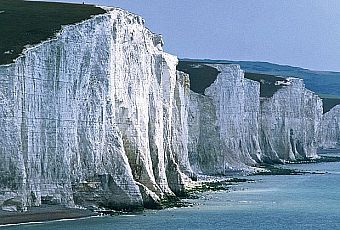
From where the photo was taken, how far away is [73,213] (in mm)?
43875

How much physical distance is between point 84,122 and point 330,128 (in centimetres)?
11521

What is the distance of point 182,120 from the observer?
240 ft

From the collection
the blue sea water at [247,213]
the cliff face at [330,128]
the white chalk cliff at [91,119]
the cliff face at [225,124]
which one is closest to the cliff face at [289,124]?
the cliff face at [225,124]

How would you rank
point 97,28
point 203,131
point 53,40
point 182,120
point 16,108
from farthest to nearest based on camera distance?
A: 1. point 203,131
2. point 182,120
3. point 97,28
4. point 53,40
5. point 16,108

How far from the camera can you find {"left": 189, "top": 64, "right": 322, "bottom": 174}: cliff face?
84.2 metres

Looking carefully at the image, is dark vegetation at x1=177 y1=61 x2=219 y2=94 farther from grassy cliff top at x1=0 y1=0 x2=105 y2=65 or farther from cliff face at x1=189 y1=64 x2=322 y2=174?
grassy cliff top at x1=0 y1=0 x2=105 y2=65

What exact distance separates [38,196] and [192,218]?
9.02 meters

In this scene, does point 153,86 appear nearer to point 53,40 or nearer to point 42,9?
point 42,9

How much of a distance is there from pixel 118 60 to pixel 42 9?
5.45m

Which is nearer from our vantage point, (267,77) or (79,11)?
(79,11)

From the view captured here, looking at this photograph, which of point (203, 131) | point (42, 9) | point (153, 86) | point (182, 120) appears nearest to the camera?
point (42, 9)

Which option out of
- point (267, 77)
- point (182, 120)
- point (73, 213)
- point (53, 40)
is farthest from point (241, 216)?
point (267, 77)

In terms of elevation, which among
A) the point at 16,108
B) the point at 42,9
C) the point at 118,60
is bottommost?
the point at 16,108

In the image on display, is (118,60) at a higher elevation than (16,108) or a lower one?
higher
